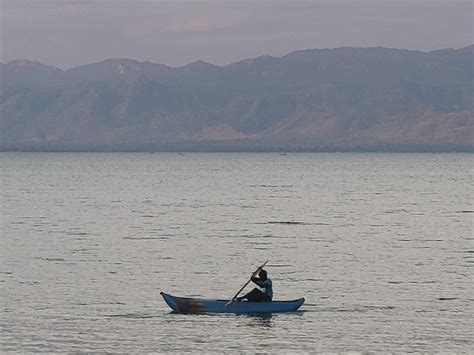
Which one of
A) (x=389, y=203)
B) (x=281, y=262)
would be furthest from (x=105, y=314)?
(x=389, y=203)

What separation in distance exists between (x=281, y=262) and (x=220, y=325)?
16789 mm

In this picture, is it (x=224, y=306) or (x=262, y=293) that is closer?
(x=224, y=306)

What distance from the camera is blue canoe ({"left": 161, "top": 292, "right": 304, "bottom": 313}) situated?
38750 mm

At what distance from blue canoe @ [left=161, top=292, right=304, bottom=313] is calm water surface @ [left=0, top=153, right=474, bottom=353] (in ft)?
1.32

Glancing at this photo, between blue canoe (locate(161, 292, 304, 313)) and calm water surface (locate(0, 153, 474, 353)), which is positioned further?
blue canoe (locate(161, 292, 304, 313))

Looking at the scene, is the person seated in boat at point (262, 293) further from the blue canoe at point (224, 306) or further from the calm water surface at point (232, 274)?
the calm water surface at point (232, 274)

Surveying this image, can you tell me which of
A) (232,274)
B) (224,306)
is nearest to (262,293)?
(224,306)

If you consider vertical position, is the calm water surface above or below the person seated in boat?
below

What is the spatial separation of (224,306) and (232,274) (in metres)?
Answer: 9.88

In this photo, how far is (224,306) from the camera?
1531 inches

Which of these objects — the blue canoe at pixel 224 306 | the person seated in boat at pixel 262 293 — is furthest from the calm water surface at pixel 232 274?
the person seated in boat at pixel 262 293

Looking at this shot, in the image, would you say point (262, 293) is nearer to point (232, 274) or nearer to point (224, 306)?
point (224, 306)

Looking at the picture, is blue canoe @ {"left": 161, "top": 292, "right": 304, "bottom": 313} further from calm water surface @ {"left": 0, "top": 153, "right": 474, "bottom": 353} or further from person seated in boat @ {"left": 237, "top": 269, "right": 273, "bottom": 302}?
calm water surface @ {"left": 0, "top": 153, "right": 474, "bottom": 353}

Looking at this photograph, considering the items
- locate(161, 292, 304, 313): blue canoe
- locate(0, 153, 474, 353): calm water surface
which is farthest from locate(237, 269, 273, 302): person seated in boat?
locate(0, 153, 474, 353): calm water surface
